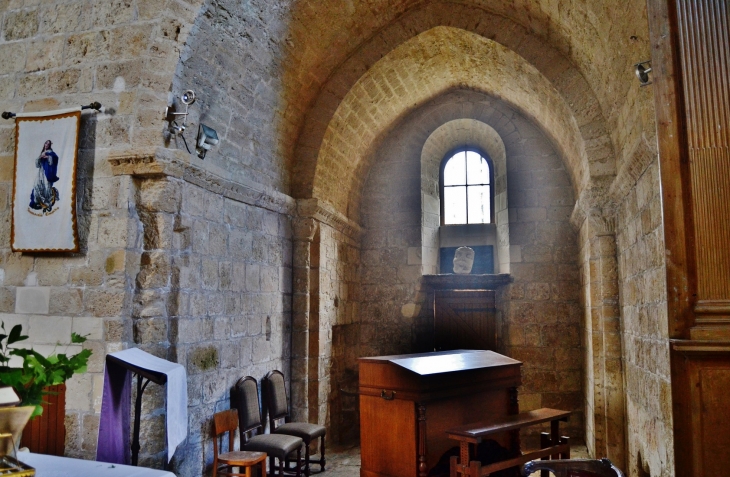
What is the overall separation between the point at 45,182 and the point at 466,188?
18.6 ft

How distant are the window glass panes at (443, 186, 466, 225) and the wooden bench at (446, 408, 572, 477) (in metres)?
3.83

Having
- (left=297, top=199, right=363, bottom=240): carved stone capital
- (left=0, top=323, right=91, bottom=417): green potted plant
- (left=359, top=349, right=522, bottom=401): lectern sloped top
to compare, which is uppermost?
(left=297, top=199, right=363, bottom=240): carved stone capital

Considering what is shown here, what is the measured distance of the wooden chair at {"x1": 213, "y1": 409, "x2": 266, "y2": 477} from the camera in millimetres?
4305

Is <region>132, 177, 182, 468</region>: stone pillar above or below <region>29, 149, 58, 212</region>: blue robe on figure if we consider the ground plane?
below

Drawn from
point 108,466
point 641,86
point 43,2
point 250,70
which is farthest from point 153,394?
point 641,86

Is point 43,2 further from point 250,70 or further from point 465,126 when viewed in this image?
point 465,126

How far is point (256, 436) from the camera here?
487cm

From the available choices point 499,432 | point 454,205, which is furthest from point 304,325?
point 454,205

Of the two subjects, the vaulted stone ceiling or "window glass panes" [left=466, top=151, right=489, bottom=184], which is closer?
the vaulted stone ceiling

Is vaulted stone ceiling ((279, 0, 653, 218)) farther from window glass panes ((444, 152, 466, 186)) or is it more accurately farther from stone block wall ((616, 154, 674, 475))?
window glass panes ((444, 152, 466, 186))

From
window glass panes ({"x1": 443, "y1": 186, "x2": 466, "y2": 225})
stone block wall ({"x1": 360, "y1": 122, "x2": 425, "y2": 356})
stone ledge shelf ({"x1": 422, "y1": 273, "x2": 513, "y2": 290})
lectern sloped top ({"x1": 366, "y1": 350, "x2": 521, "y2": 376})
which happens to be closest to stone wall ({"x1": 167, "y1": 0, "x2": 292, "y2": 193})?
lectern sloped top ({"x1": 366, "y1": 350, "x2": 521, "y2": 376})

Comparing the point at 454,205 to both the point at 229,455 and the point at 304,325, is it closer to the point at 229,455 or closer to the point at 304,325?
the point at 304,325

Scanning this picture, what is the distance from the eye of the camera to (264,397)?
5.51 m

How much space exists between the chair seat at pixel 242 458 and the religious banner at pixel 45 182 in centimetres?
191
